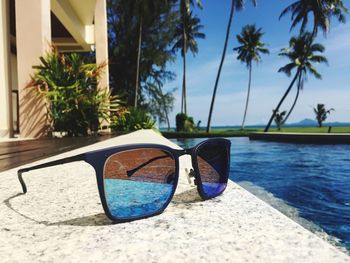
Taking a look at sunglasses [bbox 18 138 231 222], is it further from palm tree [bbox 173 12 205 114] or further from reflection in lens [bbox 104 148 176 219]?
palm tree [bbox 173 12 205 114]

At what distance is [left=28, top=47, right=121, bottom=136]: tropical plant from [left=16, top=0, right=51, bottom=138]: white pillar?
138 millimetres

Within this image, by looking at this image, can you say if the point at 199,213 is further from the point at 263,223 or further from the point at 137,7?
the point at 137,7

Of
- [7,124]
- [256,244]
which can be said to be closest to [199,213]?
[256,244]

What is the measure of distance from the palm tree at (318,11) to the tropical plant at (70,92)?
66.5 ft

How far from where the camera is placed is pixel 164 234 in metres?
0.79

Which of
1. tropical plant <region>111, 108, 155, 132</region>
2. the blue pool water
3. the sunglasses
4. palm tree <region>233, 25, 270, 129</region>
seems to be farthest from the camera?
palm tree <region>233, 25, 270, 129</region>

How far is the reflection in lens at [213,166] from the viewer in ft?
3.70

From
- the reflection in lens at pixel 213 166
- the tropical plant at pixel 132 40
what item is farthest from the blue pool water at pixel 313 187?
the tropical plant at pixel 132 40

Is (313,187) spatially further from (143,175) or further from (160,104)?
(160,104)

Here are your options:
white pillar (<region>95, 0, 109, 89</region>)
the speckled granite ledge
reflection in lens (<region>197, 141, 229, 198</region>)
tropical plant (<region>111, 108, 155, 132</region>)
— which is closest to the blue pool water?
reflection in lens (<region>197, 141, 229, 198</region>)

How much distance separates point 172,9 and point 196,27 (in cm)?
984

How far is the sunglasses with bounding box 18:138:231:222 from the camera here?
874 mm

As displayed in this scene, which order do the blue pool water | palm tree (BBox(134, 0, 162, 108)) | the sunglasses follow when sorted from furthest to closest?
palm tree (BBox(134, 0, 162, 108)) → the blue pool water → the sunglasses

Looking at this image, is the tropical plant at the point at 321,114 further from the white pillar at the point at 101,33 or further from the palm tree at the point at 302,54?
the white pillar at the point at 101,33
